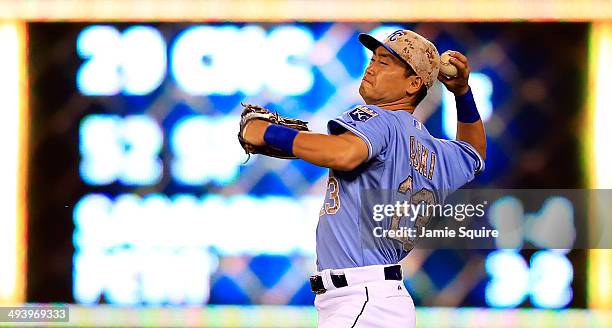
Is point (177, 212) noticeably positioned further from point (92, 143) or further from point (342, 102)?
point (342, 102)

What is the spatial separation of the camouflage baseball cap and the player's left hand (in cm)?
10

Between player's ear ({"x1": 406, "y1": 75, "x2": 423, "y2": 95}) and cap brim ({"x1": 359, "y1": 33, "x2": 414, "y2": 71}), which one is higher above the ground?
cap brim ({"x1": 359, "y1": 33, "x2": 414, "y2": 71})

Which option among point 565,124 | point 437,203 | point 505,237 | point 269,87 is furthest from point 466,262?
point 437,203

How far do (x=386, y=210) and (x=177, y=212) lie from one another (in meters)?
2.03

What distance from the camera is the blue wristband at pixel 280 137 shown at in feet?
10.6

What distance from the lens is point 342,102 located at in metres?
5.31

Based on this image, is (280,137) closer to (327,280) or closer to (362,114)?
(362,114)

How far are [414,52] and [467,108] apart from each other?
43 centimetres

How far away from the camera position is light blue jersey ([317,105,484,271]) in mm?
3367

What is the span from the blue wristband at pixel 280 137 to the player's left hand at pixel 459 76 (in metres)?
0.73

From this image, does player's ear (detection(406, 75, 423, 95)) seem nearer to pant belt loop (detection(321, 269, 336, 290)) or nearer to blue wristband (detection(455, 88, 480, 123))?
blue wristband (detection(455, 88, 480, 123))

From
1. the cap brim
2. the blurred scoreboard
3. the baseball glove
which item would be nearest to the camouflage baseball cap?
the cap brim

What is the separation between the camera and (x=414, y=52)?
3.56 metres

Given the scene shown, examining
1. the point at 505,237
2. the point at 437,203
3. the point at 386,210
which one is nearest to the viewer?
the point at 386,210
